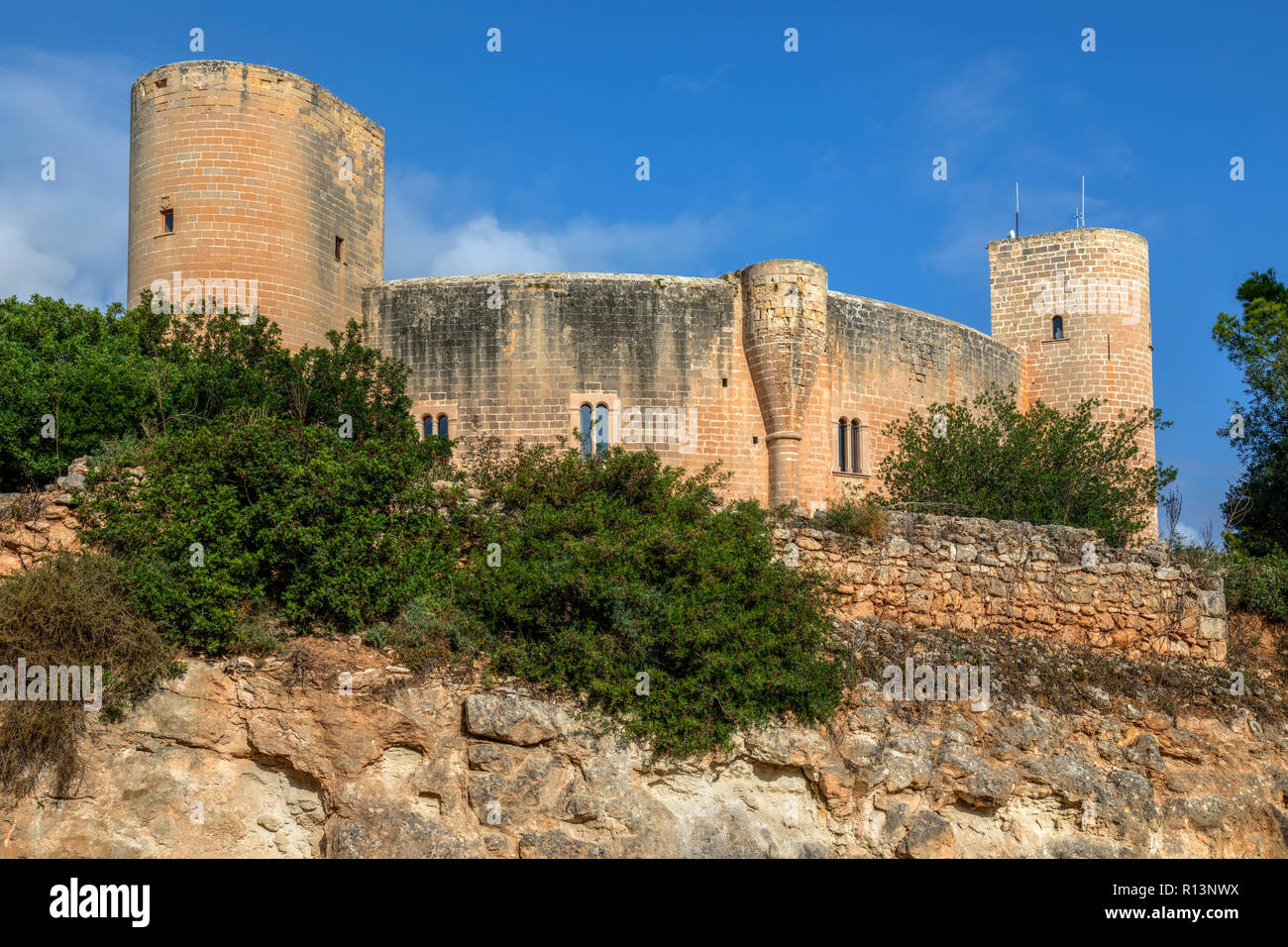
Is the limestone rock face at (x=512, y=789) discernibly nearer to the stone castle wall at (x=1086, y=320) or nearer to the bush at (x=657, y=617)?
the bush at (x=657, y=617)

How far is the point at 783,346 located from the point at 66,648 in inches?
562

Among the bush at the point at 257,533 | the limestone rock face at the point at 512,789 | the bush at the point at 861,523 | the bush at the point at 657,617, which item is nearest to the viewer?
the limestone rock face at the point at 512,789

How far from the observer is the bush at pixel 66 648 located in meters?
10.7

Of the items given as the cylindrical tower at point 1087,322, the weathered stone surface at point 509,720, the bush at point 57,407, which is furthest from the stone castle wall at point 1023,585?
the cylindrical tower at point 1087,322

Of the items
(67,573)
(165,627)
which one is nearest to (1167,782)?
(165,627)

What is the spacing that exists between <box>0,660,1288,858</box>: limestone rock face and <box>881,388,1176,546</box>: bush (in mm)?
7209

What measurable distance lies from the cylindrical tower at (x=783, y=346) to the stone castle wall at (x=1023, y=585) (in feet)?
24.9

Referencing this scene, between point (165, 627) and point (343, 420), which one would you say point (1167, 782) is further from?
point (343, 420)

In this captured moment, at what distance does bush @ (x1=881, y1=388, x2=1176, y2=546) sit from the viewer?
21125mm

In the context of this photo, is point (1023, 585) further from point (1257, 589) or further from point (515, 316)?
point (515, 316)

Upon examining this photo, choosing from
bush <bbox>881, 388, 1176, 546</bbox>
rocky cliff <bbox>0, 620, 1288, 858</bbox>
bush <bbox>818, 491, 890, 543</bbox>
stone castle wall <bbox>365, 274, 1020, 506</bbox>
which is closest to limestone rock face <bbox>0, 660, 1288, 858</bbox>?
rocky cliff <bbox>0, 620, 1288, 858</bbox>

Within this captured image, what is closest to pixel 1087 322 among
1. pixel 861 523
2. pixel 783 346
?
pixel 783 346
